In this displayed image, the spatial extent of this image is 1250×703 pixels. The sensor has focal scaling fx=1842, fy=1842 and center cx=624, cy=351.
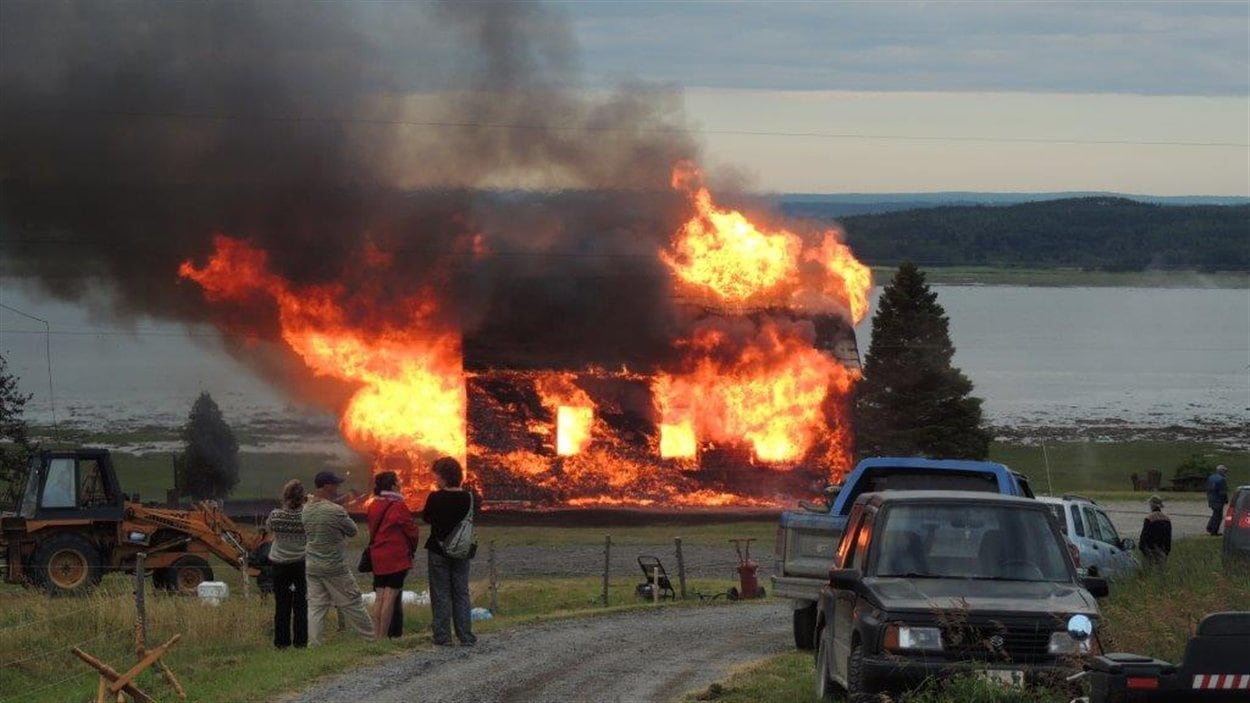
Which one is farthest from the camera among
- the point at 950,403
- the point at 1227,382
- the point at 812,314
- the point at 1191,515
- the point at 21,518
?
the point at 1227,382

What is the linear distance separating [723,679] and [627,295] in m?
43.2

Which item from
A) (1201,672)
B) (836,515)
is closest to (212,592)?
(836,515)

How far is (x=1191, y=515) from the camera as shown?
170 ft

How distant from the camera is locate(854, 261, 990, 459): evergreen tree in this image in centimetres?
7362

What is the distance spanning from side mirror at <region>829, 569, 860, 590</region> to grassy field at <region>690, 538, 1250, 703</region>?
3.95 feet

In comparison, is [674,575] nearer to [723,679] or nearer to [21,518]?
A: [21,518]

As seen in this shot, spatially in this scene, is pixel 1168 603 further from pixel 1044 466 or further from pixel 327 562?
pixel 1044 466

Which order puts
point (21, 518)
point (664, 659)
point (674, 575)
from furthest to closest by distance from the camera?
point (674, 575)
point (21, 518)
point (664, 659)

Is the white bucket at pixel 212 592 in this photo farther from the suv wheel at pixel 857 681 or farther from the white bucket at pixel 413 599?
the suv wheel at pixel 857 681

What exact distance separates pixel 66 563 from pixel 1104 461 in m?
71.1

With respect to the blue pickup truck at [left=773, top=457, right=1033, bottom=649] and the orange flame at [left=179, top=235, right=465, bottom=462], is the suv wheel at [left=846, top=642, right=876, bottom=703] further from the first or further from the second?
the orange flame at [left=179, top=235, right=465, bottom=462]

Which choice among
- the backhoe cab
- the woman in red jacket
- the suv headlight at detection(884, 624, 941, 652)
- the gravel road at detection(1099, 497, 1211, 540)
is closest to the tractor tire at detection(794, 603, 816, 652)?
the woman in red jacket

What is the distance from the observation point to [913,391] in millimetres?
75312

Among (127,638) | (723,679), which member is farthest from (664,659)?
(127,638)
